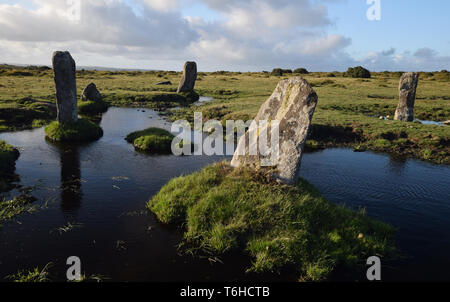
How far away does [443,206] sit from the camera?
56.6ft

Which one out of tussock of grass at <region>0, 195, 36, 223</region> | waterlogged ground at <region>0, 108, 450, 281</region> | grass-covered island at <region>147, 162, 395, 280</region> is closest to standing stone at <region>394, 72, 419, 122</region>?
waterlogged ground at <region>0, 108, 450, 281</region>

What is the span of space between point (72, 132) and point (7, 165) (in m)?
9.17

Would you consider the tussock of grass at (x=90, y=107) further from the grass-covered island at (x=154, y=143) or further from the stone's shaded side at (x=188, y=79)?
the grass-covered island at (x=154, y=143)

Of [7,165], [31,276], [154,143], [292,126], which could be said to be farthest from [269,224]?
[7,165]

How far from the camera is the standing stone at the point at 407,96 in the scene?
38062mm

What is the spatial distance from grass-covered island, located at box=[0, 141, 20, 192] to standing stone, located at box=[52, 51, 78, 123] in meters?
6.76

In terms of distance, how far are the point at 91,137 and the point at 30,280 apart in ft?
72.5

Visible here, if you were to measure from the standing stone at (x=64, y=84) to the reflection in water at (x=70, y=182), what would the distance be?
4.94 meters

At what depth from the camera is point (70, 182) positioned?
1872 centimetres

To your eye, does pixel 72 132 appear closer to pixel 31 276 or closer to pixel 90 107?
pixel 90 107

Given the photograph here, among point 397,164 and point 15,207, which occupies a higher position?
point 397,164

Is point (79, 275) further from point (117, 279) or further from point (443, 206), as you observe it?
point (443, 206)

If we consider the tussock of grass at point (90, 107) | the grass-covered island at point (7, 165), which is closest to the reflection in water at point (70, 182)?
the grass-covered island at point (7, 165)
